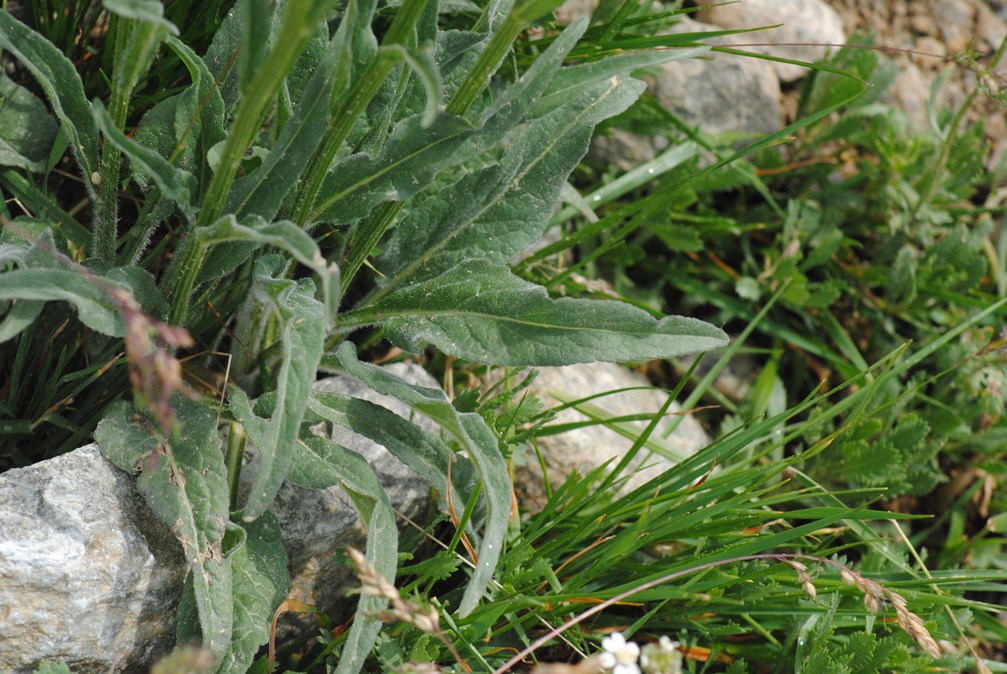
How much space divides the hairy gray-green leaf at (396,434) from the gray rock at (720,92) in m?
1.75

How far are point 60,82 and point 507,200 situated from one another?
34.9 inches

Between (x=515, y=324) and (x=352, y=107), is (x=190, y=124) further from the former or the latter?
(x=515, y=324)

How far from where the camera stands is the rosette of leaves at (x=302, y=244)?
1504 mm

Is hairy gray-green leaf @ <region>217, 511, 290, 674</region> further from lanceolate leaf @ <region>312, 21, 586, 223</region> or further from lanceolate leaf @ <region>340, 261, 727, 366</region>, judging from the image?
lanceolate leaf @ <region>312, 21, 586, 223</region>

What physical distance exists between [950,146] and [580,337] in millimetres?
1886

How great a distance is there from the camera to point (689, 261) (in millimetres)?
3162

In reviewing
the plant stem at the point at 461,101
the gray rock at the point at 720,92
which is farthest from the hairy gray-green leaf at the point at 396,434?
the gray rock at the point at 720,92

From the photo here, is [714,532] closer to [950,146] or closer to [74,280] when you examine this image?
[74,280]

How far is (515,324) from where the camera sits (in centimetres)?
186

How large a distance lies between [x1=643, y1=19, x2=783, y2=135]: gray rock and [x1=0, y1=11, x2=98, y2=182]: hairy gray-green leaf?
1879mm

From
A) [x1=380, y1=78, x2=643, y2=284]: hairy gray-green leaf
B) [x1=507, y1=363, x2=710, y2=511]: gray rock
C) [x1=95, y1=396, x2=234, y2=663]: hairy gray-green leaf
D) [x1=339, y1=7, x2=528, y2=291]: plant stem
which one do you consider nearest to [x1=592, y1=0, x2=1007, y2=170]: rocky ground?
[x1=507, y1=363, x2=710, y2=511]: gray rock

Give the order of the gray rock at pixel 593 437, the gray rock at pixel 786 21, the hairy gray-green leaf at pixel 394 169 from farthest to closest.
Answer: the gray rock at pixel 786 21 < the gray rock at pixel 593 437 < the hairy gray-green leaf at pixel 394 169

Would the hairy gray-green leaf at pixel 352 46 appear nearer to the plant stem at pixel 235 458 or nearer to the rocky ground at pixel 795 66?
the plant stem at pixel 235 458

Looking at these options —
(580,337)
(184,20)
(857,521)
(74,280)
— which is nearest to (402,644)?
(580,337)
